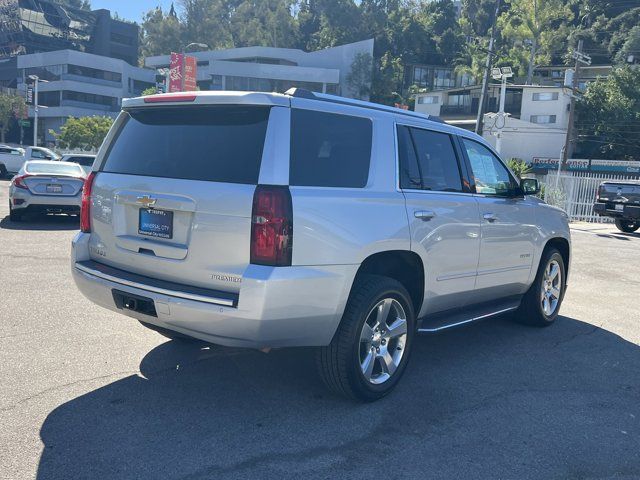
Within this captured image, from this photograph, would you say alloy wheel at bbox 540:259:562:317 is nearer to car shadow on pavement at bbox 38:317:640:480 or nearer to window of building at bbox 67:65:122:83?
car shadow on pavement at bbox 38:317:640:480

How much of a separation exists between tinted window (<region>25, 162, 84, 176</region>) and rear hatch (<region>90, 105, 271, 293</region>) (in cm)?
974

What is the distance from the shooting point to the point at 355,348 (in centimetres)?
414

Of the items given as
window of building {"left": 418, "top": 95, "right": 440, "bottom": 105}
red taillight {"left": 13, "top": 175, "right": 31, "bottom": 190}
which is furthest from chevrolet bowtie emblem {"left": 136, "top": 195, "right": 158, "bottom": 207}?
window of building {"left": 418, "top": 95, "right": 440, "bottom": 105}

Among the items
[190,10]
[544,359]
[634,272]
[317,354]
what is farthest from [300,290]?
[190,10]

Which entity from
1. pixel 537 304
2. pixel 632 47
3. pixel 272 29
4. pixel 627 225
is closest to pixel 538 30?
pixel 632 47

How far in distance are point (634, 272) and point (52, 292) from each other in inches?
364

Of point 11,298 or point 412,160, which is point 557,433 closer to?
point 412,160

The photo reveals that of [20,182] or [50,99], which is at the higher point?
[50,99]

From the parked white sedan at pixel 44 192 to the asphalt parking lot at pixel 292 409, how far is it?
7.01 meters

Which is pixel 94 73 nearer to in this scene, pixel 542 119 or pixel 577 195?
pixel 542 119

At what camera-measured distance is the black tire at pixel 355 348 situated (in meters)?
4.11

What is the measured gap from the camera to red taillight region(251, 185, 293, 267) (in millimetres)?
3676

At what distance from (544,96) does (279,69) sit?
29146mm

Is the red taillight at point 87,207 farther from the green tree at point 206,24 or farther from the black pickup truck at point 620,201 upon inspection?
the green tree at point 206,24
